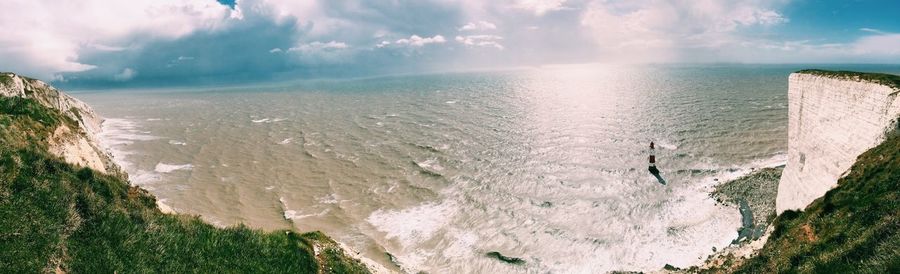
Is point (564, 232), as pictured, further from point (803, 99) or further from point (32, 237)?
point (32, 237)

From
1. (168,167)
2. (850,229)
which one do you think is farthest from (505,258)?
(168,167)

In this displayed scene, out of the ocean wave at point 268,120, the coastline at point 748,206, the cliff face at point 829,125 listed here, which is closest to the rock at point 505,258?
the coastline at point 748,206

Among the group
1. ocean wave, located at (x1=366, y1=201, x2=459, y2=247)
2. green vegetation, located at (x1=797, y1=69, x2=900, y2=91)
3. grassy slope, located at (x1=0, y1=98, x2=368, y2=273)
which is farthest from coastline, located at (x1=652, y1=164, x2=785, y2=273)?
grassy slope, located at (x1=0, y1=98, x2=368, y2=273)

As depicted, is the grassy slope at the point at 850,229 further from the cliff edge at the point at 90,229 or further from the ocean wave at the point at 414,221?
the ocean wave at the point at 414,221

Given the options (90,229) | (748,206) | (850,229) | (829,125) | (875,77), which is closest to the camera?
(90,229)

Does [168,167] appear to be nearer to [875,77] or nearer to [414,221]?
[414,221]
